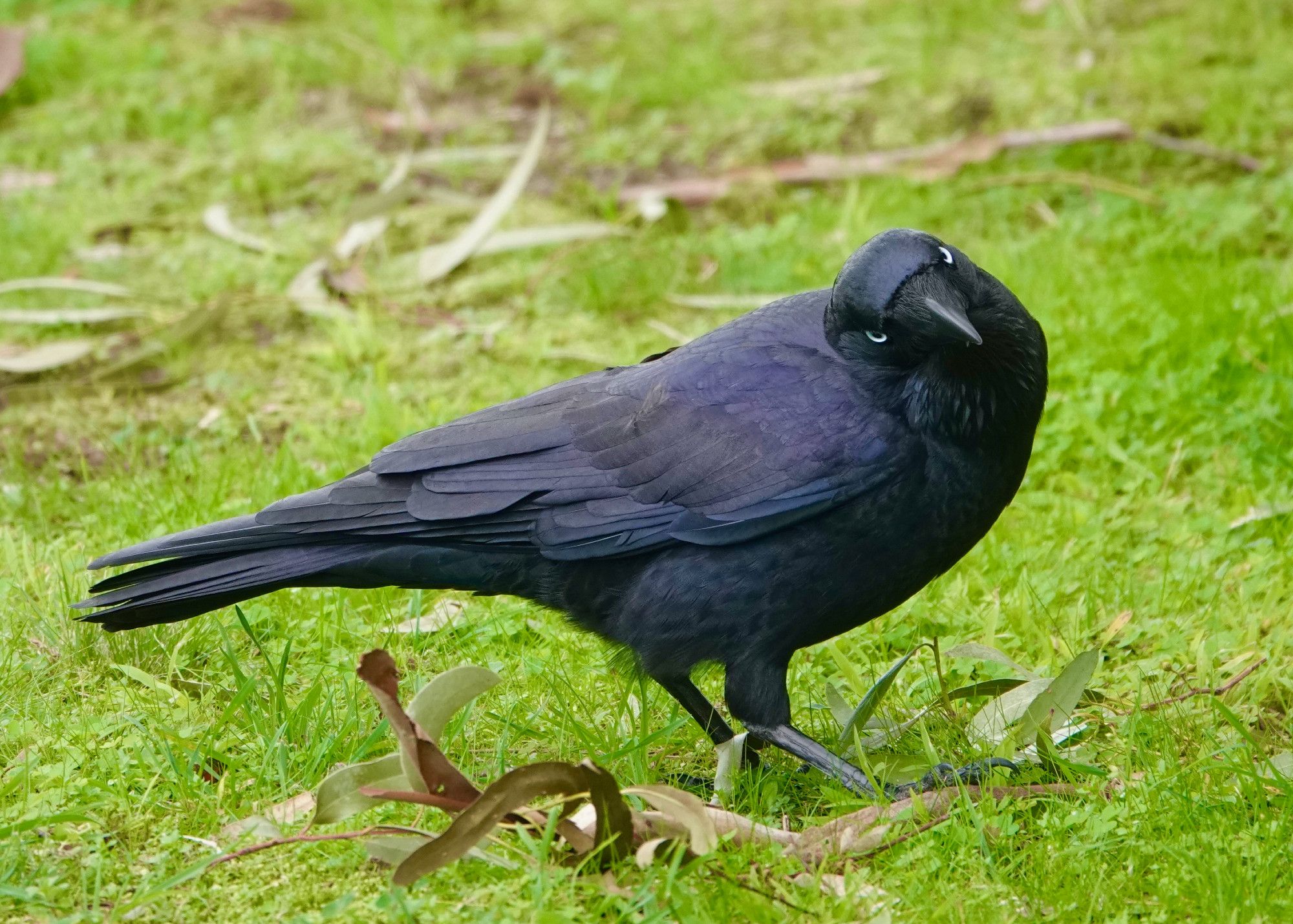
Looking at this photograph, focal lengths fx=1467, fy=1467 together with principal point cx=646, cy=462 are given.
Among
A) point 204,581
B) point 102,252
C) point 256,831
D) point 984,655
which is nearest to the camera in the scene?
point 256,831

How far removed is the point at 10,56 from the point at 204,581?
5.21 metres

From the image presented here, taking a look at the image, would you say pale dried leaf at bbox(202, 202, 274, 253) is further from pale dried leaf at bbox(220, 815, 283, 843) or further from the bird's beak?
the bird's beak

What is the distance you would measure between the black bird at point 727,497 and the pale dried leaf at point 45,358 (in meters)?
2.13

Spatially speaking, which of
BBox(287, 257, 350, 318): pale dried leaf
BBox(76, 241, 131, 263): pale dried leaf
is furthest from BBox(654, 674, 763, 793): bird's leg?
BBox(76, 241, 131, 263): pale dried leaf

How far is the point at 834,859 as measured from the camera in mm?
2652

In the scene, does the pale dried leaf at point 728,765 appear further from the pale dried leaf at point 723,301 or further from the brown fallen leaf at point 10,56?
the brown fallen leaf at point 10,56

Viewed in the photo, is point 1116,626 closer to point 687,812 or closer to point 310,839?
point 687,812

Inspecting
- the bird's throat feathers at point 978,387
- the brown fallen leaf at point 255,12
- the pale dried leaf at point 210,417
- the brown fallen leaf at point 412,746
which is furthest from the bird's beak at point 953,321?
the brown fallen leaf at point 255,12

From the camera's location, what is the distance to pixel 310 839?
2.58 m

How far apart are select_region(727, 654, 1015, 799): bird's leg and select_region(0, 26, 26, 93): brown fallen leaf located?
5.66m

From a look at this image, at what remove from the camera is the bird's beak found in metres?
2.62

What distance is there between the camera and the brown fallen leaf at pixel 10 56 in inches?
278

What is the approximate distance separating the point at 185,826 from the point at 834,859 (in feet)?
4.00

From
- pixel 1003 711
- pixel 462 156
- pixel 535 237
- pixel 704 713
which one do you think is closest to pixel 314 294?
pixel 535 237
